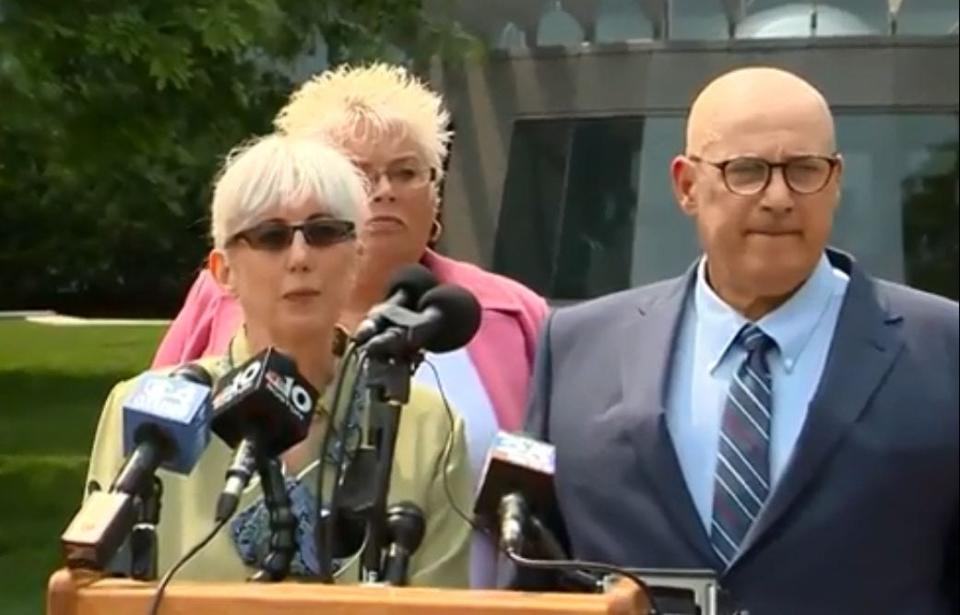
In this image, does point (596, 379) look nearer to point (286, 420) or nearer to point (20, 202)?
point (286, 420)

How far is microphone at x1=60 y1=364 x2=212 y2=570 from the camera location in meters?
2.30

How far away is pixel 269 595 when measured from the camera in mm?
2311

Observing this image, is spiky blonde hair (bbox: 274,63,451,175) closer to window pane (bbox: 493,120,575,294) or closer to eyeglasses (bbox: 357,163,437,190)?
Result: eyeglasses (bbox: 357,163,437,190)

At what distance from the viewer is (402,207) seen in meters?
3.59

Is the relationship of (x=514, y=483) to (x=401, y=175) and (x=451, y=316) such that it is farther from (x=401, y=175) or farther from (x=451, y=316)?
(x=401, y=175)

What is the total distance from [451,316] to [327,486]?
0.31 metres

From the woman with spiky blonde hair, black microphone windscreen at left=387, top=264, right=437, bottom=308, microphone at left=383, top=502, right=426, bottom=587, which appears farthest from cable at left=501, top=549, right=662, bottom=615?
the woman with spiky blonde hair

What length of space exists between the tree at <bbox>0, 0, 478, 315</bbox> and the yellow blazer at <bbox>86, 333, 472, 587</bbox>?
3.67m

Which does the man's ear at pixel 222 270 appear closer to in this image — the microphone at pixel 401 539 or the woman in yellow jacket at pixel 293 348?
the woman in yellow jacket at pixel 293 348

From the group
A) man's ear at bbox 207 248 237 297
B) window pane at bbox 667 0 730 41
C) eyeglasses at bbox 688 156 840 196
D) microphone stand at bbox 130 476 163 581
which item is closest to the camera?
microphone stand at bbox 130 476 163 581

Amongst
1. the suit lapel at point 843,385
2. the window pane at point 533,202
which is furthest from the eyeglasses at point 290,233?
the window pane at point 533,202

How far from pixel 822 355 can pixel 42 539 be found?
7.38 meters

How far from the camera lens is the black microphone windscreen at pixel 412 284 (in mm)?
2689

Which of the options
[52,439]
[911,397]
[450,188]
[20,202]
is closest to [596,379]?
[911,397]
